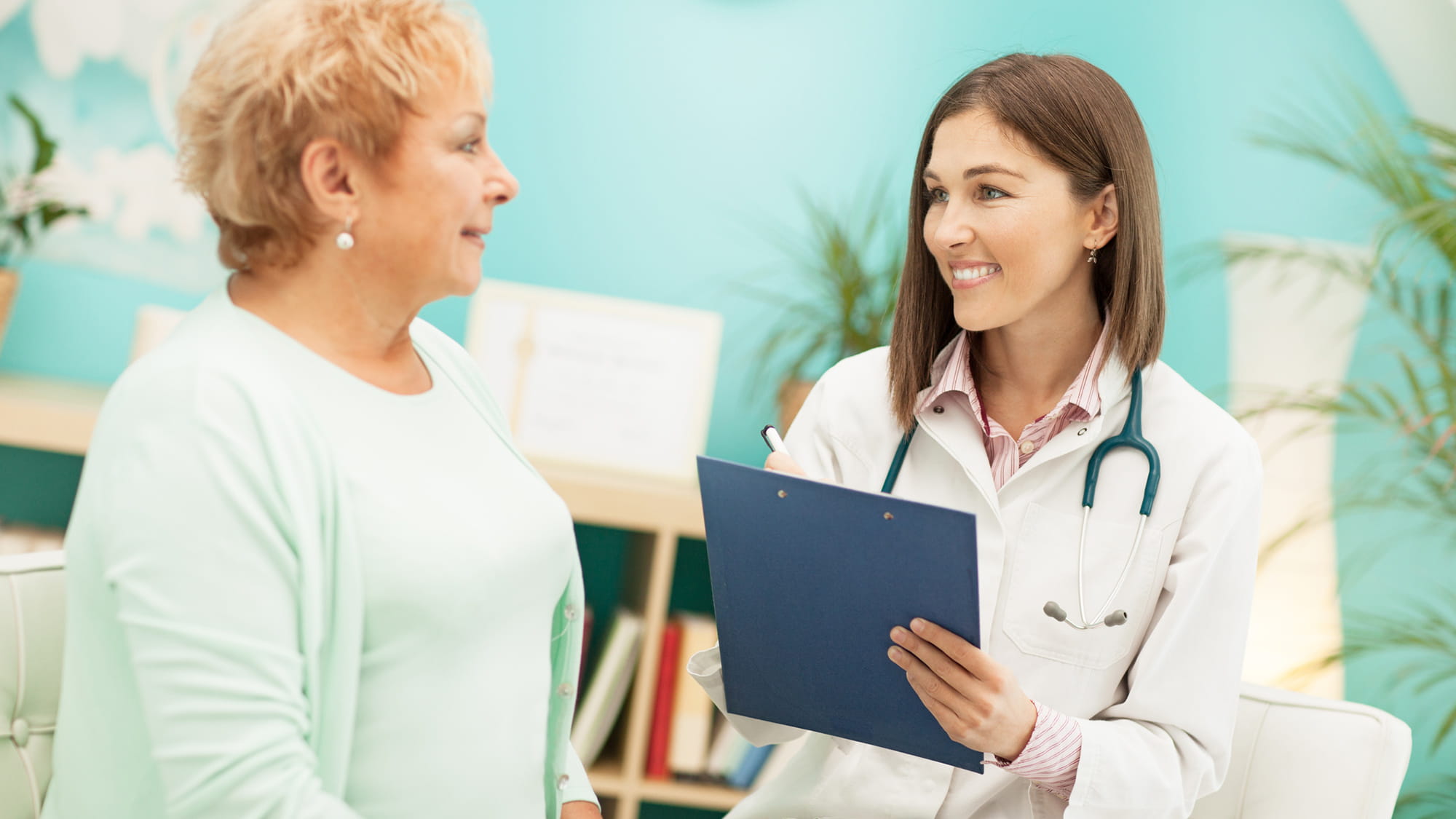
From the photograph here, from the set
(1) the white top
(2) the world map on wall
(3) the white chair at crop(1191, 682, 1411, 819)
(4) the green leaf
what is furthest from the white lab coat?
(4) the green leaf

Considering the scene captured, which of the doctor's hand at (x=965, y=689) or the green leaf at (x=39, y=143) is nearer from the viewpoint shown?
the doctor's hand at (x=965, y=689)

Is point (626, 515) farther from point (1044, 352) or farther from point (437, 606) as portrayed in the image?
point (437, 606)

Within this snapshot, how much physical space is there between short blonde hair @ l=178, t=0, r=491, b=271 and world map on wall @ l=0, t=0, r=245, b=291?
57.1 inches

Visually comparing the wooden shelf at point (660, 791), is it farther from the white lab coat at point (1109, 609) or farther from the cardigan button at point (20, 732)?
the cardigan button at point (20, 732)

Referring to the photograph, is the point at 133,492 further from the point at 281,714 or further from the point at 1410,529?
the point at 1410,529

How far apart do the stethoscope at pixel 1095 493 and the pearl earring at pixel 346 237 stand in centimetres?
83

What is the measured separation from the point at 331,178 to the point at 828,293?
5.03ft

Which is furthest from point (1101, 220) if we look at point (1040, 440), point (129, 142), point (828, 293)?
point (129, 142)

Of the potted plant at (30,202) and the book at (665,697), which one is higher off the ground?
the potted plant at (30,202)

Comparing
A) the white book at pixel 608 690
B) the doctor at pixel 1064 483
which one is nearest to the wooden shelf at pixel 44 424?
the white book at pixel 608 690

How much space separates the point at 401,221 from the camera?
1.01 meters

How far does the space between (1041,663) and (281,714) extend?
822mm

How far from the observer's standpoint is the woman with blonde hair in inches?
33.7

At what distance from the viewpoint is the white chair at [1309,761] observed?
131 centimetres
